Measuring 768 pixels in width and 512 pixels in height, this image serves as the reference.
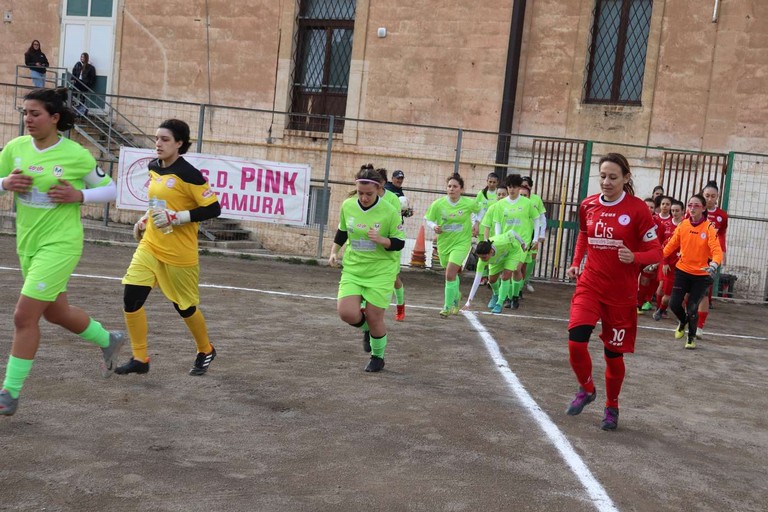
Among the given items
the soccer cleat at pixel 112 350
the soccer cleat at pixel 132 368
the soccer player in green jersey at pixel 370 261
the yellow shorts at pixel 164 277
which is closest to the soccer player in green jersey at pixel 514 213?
the soccer player in green jersey at pixel 370 261

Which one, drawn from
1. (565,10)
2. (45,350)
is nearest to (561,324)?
(45,350)

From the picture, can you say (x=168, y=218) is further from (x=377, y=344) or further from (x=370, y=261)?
(x=377, y=344)

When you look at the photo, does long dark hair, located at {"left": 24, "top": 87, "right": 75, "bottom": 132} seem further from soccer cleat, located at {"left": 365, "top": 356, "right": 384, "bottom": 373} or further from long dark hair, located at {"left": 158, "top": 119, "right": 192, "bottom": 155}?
soccer cleat, located at {"left": 365, "top": 356, "right": 384, "bottom": 373}

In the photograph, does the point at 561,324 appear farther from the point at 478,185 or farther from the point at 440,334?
the point at 478,185

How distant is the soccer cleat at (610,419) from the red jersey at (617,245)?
31.1 inches

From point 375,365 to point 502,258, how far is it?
592cm

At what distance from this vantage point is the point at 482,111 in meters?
21.6

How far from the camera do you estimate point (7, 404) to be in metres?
5.75

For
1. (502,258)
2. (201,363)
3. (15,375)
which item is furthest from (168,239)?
(502,258)

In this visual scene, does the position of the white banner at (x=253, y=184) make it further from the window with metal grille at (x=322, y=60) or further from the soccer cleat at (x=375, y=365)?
the soccer cleat at (x=375, y=365)

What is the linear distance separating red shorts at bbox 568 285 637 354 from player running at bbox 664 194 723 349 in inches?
196

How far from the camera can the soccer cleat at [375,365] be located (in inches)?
326

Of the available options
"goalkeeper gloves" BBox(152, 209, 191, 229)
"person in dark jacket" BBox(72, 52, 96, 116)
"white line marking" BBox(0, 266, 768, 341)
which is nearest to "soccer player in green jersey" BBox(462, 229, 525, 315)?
"white line marking" BBox(0, 266, 768, 341)

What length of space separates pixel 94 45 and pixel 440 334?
55.8 ft
